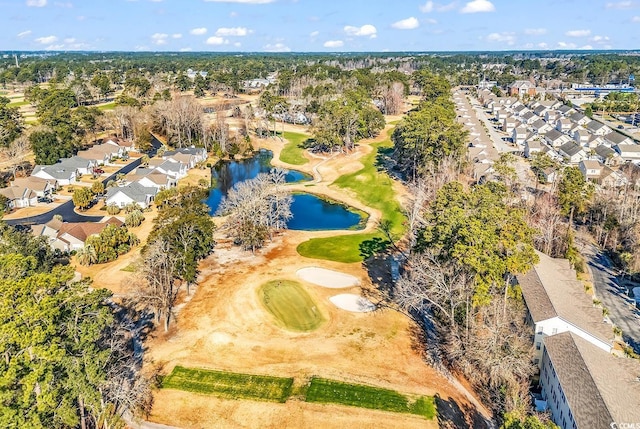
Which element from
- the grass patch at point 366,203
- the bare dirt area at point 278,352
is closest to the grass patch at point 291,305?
the bare dirt area at point 278,352

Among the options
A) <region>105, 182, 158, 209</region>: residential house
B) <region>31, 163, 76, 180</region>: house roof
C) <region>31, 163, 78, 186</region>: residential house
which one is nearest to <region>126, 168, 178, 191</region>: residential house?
<region>105, 182, 158, 209</region>: residential house

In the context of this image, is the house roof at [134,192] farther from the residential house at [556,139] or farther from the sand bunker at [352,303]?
the residential house at [556,139]

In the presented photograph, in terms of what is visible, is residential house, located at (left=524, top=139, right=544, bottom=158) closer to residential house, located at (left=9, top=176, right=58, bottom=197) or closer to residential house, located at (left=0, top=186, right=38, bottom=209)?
residential house, located at (left=9, top=176, right=58, bottom=197)

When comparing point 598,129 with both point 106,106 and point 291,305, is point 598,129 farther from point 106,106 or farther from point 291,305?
point 106,106

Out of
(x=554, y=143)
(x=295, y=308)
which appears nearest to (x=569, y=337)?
(x=295, y=308)

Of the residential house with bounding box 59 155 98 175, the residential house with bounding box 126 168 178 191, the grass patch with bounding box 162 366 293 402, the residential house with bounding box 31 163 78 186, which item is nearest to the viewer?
the grass patch with bounding box 162 366 293 402

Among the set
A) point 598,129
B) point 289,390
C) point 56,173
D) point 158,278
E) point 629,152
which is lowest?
point 289,390

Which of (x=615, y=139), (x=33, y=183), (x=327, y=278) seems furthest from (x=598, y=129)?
(x=33, y=183)
